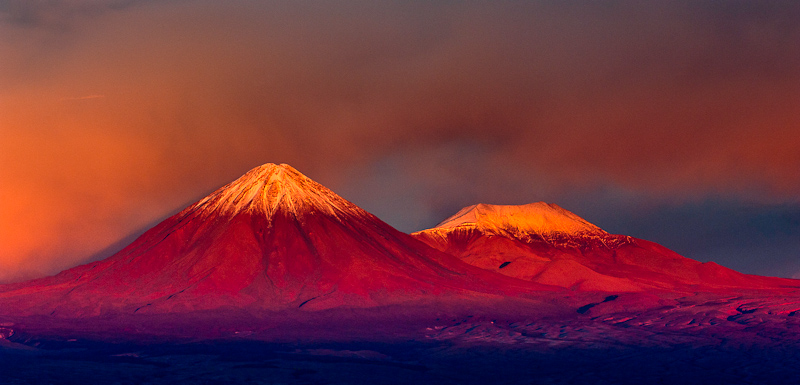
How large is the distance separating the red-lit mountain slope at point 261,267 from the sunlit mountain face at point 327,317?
329 mm

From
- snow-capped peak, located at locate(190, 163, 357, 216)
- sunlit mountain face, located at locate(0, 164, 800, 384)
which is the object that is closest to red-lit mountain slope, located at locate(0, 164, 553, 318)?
snow-capped peak, located at locate(190, 163, 357, 216)

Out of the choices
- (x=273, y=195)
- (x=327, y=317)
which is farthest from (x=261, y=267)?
(x=273, y=195)

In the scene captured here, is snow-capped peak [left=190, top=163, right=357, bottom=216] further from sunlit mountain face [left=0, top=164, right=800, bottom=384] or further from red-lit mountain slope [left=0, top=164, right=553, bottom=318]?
sunlit mountain face [left=0, top=164, right=800, bottom=384]

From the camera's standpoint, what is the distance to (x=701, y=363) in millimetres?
62375

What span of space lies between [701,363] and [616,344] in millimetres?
11871

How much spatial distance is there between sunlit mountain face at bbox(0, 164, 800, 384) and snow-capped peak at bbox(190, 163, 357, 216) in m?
0.38

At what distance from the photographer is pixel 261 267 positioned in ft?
339

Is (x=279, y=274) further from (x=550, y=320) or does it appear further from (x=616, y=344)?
(x=616, y=344)

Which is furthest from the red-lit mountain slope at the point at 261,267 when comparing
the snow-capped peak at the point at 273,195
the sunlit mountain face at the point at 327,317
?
the sunlit mountain face at the point at 327,317

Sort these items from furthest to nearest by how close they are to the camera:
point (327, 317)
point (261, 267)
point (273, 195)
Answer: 1. point (273, 195)
2. point (261, 267)
3. point (327, 317)

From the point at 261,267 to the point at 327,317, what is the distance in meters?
20.0

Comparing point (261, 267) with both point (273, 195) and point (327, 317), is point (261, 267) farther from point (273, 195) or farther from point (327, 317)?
point (273, 195)

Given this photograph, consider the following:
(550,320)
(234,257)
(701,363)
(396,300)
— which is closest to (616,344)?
(701,363)

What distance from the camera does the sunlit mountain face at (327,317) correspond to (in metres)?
60.6
